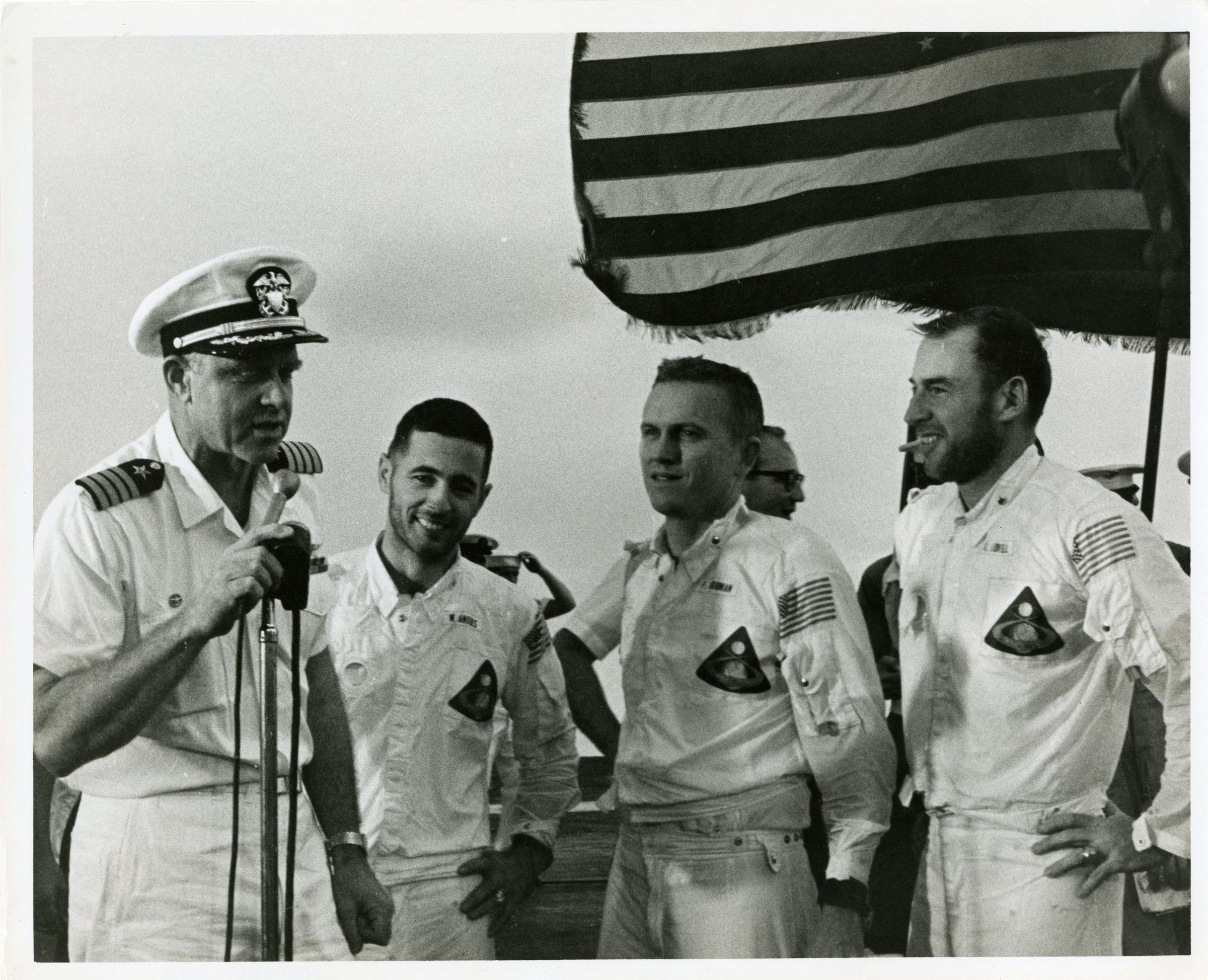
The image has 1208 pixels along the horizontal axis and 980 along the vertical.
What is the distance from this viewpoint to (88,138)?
3217 mm

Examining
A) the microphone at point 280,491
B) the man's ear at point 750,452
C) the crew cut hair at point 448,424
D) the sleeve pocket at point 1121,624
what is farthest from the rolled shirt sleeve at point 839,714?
the microphone at point 280,491

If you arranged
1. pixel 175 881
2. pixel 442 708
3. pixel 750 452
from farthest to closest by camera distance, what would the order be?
pixel 750 452
pixel 442 708
pixel 175 881

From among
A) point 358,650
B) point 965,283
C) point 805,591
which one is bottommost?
point 358,650

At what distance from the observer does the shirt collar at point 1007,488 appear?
3240 mm

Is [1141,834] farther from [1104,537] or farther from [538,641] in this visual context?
[538,641]

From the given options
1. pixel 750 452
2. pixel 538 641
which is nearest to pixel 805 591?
pixel 750 452

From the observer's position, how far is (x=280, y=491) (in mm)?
3078

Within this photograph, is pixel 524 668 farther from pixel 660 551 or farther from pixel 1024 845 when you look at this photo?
pixel 1024 845

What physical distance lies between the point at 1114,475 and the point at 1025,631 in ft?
1.41

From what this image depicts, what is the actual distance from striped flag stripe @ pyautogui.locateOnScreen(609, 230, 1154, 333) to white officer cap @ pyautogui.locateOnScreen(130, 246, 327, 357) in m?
0.75

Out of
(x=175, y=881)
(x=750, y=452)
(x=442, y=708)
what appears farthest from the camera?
(x=750, y=452)

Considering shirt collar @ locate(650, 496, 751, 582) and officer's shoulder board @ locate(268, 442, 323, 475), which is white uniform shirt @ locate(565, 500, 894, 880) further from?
officer's shoulder board @ locate(268, 442, 323, 475)

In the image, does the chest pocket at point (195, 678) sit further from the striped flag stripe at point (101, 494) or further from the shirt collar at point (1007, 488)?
the shirt collar at point (1007, 488)

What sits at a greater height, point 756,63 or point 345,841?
point 756,63
